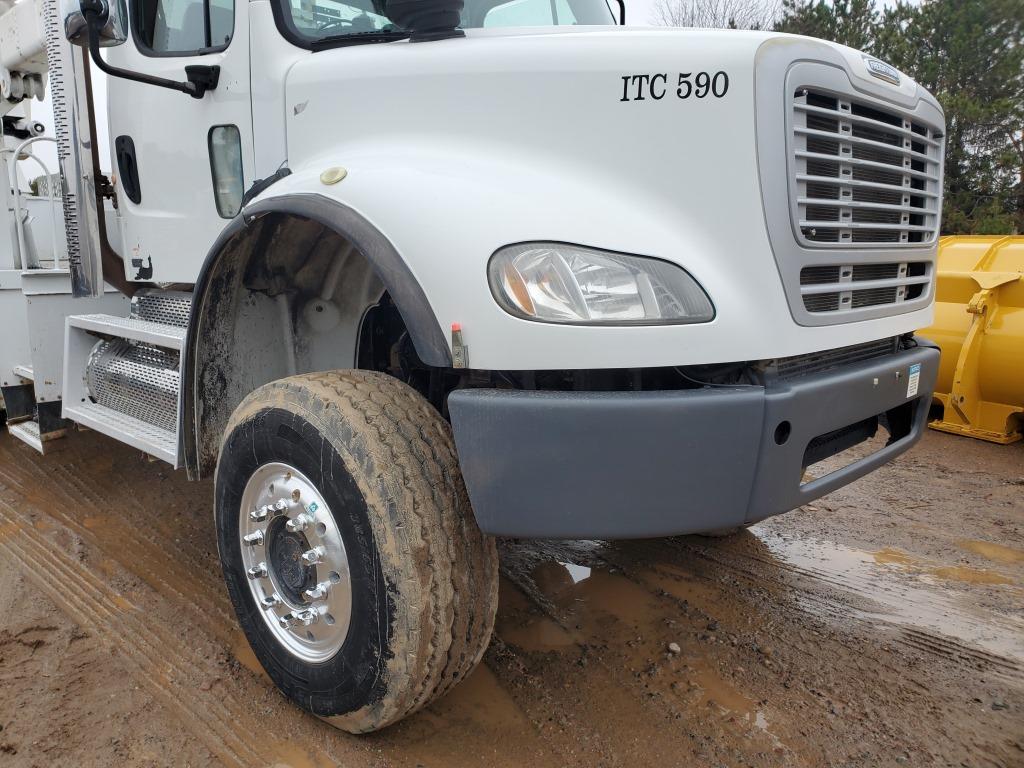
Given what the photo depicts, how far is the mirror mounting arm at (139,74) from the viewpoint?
8.52 ft

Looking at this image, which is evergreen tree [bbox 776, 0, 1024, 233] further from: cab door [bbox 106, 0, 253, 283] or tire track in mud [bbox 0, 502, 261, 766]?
tire track in mud [bbox 0, 502, 261, 766]

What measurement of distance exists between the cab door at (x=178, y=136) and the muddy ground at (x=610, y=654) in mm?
1475

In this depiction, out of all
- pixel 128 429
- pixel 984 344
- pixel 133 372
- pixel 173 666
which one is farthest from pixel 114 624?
pixel 984 344

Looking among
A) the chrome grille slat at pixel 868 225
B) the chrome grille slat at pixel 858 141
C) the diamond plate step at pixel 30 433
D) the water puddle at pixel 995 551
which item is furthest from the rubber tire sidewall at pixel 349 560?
the water puddle at pixel 995 551

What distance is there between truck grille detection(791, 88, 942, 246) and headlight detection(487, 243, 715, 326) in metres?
0.43

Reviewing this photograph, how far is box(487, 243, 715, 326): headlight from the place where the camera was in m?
1.88

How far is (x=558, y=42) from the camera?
2.13 m

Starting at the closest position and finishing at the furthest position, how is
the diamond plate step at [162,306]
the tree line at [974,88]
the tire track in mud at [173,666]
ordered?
1. the tire track in mud at [173,666]
2. the diamond plate step at [162,306]
3. the tree line at [974,88]

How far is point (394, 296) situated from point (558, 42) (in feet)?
2.80

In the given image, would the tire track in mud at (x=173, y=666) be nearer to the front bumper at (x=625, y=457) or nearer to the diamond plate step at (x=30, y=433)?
the diamond plate step at (x=30, y=433)

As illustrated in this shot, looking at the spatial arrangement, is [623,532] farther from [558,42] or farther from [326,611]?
[558,42]

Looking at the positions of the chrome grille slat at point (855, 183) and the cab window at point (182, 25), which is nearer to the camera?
the chrome grille slat at point (855, 183)

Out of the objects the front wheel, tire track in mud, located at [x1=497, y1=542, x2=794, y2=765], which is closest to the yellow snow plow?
tire track in mud, located at [x1=497, y1=542, x2=794, y2=765]

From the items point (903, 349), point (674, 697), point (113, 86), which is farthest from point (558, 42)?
point (113, 86)
